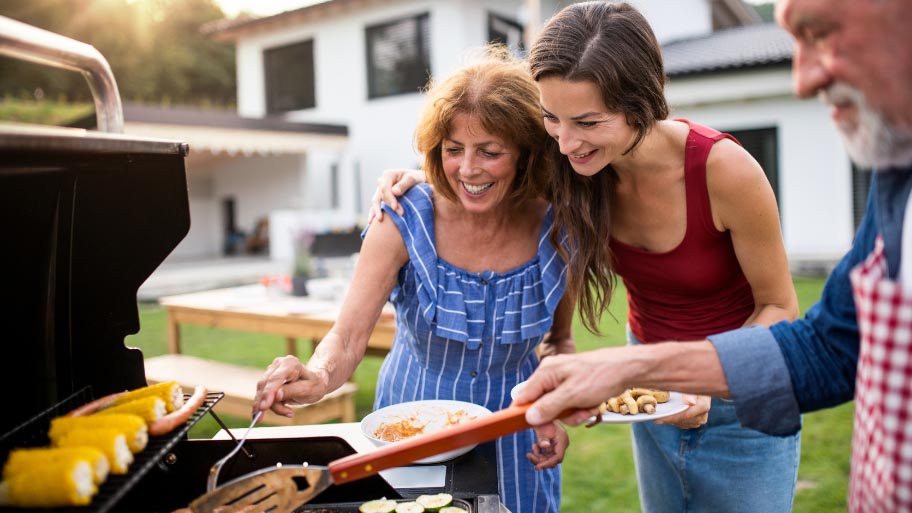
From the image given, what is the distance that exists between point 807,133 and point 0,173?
1136 centimetres

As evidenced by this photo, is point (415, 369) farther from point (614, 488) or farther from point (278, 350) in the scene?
point (278, 350)

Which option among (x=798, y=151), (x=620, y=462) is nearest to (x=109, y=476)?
(x=620, y=462)

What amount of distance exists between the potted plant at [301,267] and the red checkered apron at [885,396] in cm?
514

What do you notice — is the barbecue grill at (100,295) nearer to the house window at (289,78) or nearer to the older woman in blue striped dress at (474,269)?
the older woman in blue striped dress at (474,269)

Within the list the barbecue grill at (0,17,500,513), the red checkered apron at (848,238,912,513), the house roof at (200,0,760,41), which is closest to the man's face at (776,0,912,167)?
the red checkered apron at (848,238,912,513)

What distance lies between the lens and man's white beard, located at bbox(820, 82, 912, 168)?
3.25 feet

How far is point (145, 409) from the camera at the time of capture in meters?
1.31

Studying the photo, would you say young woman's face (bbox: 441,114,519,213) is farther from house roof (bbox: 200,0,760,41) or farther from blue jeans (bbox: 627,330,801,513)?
house roof (bbox: 200,0,760,41)

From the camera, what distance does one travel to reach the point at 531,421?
1.33 metres

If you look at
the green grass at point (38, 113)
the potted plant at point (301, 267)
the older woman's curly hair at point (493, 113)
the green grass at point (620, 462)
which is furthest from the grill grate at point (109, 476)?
the green grass at point (38, 113)

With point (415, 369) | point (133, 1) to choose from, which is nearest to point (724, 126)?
point (415, 369)

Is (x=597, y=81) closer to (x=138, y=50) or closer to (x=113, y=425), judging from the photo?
(x=113, y=425)

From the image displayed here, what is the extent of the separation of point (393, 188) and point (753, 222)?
1142mm

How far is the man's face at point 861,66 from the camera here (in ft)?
3.04
